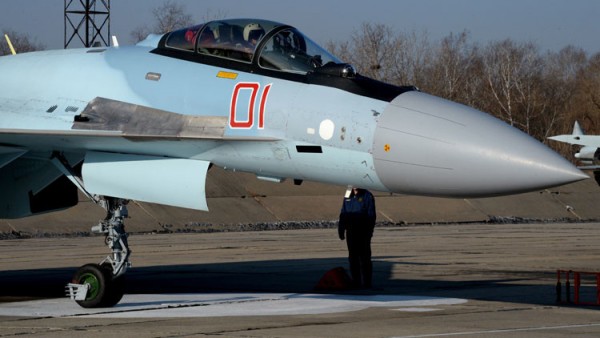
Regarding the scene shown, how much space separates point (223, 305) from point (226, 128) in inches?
104

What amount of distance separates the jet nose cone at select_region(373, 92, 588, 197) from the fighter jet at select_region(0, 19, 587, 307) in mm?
12

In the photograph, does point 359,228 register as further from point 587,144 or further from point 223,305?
point 587,144

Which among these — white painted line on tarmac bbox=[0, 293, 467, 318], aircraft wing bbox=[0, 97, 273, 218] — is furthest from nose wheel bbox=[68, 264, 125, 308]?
aircraft wing bbox=[0, 97, 273, 218]

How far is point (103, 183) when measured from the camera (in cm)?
1347

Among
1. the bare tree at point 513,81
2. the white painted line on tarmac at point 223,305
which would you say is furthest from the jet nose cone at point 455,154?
the bare tree at point 513,81

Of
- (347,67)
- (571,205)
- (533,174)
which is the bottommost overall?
(571,205)

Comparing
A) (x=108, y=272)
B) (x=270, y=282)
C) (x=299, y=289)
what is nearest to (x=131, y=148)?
(x=108, y=272)

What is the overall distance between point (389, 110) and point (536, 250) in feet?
48.1

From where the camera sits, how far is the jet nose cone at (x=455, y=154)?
1092 centimetres

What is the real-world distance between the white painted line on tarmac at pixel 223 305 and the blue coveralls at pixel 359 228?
1.61 m

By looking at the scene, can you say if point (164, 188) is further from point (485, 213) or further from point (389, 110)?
point (485, 213)

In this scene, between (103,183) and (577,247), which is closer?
(103,183)

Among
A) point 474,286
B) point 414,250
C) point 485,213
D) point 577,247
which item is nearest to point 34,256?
point 414,250

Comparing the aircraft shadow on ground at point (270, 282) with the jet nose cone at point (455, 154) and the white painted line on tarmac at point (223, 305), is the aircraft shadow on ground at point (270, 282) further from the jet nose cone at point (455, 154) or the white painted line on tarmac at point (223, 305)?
the jet nose cone at point (455, 154)
